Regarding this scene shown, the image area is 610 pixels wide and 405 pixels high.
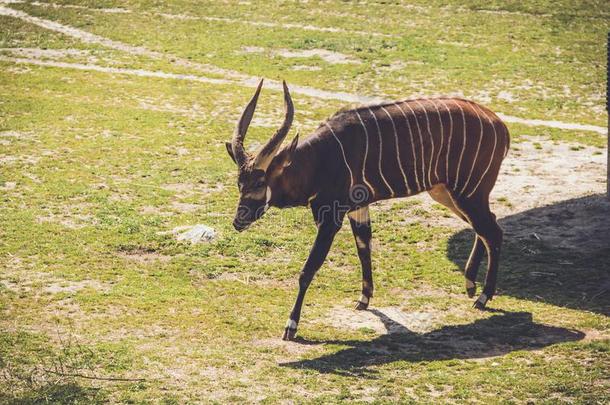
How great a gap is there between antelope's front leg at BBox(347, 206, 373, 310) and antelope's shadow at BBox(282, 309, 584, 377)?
0.65 meters

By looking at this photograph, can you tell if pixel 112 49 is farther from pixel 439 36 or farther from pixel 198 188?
pixel 198 188

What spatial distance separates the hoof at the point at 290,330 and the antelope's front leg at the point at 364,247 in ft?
5.05

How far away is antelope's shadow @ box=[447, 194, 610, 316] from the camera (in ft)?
49.9

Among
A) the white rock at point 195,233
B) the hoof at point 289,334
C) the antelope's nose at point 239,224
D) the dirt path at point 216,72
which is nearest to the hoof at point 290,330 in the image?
the hoof at point 289,334

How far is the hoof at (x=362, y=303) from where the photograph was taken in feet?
48.9

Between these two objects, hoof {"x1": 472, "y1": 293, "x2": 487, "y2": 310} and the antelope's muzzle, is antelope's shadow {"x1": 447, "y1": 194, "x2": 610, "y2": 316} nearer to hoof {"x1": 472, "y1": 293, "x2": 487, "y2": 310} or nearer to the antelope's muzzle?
hoof {"x1": 472, "y1": 293, "x2": 487, "y2": 310}

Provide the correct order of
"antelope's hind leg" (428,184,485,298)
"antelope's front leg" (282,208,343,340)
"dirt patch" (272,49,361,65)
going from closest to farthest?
1. "antelope's front leg" (282,208,343,340)
2. "antelope's hind leg" (428,184,485,298)
3. "dirt patch" (272,49,361,65)

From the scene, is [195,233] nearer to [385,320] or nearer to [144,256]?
[144,256]

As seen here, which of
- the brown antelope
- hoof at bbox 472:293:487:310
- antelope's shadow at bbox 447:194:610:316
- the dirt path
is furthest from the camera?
the dirt path

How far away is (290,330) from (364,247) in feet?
6.82

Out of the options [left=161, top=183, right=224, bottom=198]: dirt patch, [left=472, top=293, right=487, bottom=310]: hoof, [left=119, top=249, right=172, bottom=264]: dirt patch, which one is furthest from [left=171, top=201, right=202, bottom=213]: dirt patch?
[left=472, top=293, right=487, bottom=310]: hoof

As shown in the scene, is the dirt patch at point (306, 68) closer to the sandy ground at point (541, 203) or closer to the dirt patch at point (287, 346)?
the sandy ground at point (541, 203)

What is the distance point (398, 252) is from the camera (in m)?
17.2

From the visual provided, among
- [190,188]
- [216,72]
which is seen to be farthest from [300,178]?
[216,72]
